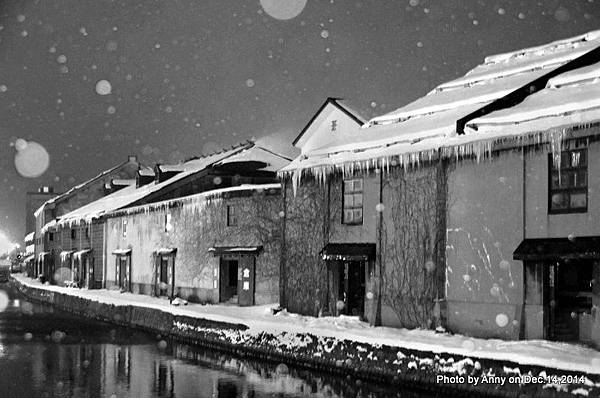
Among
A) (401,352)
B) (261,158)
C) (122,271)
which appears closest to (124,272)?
(122,271)

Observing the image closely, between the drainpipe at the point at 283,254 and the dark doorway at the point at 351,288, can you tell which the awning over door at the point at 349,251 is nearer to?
the dark doorway at the point at 351,288

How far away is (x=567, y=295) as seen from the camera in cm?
1945

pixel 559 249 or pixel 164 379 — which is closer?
pixel 559 249

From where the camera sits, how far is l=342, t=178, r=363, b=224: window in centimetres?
2603

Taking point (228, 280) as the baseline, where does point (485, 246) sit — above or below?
above

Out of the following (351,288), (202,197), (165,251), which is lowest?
(351,288)

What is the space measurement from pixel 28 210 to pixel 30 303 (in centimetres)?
10181

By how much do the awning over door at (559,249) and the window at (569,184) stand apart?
2.51 ft

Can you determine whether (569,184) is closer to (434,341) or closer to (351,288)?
(434,341)

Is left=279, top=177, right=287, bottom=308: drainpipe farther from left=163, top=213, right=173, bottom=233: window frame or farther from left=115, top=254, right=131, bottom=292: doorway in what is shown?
left=115, top=254, right=131, bottom=292: doorway

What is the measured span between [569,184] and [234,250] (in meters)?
18.9

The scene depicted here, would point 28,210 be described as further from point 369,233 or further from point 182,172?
point 369,233

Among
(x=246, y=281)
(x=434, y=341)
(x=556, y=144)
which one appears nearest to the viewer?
(x=556, y=144)

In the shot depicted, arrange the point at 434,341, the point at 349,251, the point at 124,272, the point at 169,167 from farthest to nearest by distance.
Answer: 1. the point at 169,167
2. the point at 124,272
3. the point at 349,251
4. the point at 434,341
